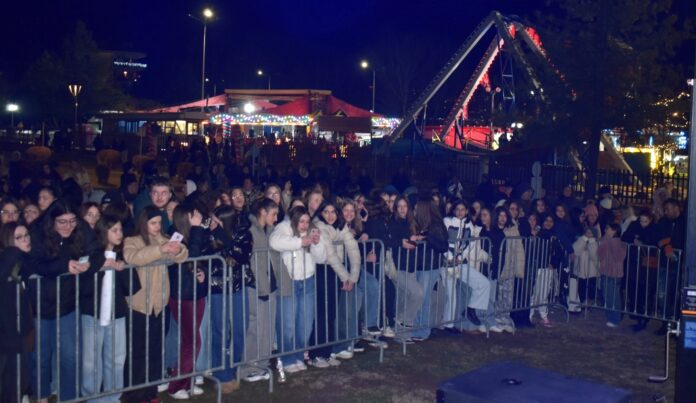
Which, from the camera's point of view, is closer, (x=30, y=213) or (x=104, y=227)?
(x=104, y=227)

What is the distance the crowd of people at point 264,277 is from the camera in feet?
21.0

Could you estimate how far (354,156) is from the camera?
92.4ft

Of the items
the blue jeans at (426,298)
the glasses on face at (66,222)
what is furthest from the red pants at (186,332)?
the blue jeans at (426,298)

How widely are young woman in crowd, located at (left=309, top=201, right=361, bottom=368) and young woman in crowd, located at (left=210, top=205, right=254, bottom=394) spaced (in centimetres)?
96

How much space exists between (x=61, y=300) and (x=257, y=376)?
2293 millimetres

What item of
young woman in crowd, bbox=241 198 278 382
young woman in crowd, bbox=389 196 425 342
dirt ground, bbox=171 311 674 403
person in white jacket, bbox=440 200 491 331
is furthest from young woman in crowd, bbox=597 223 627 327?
young woman in crowd, bbox=241 198 278 382

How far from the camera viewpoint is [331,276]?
8391mm

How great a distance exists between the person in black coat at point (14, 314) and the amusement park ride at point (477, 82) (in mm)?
24654

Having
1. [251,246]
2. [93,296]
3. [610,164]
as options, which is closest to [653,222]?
[251,246]

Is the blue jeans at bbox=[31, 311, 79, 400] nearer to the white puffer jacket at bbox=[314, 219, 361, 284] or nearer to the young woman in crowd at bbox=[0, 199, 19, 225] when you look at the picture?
the young woman in crowd at bbox=[0, 199, 19, 225]

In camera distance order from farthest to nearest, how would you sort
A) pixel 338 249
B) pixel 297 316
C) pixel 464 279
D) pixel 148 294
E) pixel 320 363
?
pixel 464 279
pixel 338 249
pixel 320 363
pixel 297 316
pixel 148 294

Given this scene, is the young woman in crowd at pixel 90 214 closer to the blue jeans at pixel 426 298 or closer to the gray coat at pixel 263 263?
the gray coat at pixel 263 263

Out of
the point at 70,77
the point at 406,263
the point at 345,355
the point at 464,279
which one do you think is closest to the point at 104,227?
the point at 345,355

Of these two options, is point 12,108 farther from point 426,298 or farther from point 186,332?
point 186,332
